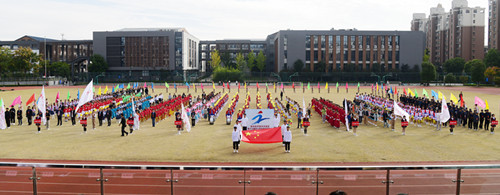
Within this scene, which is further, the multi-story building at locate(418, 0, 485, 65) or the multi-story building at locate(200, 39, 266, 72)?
the multi-story building at locate(200, 39, 266, 72)

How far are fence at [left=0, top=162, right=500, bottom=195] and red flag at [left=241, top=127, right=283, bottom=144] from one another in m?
6.59

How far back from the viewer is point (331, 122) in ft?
81.4

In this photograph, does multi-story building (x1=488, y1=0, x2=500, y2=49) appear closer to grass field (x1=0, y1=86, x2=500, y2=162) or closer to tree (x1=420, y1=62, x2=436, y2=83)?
tree (x1=420, y1=62, x2=436, y2=83)

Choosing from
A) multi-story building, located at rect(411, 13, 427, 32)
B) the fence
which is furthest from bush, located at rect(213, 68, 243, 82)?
the fence

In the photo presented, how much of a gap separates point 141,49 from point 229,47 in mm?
33984

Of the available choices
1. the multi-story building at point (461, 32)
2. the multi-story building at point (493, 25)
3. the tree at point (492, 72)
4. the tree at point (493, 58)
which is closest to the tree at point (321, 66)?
the tree at point (492, 72)

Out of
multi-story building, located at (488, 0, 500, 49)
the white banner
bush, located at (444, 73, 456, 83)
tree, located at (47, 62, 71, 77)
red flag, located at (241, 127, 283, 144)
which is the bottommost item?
red flag, located at (241, 127, 283, 144)

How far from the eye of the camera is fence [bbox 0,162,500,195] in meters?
8.88

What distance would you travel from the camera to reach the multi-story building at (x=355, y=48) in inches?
3696

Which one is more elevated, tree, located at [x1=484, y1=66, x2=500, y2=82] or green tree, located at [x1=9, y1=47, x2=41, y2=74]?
green tree, located at [x1=9, y1=47, x2=41, y2=74]

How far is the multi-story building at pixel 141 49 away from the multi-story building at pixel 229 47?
23068 millimetres

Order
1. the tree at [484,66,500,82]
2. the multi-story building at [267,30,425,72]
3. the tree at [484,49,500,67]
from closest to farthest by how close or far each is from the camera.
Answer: the tree at [484,66,500,82], the tree at [484,49,500,67], the multi-story building at [267,30,425,72]

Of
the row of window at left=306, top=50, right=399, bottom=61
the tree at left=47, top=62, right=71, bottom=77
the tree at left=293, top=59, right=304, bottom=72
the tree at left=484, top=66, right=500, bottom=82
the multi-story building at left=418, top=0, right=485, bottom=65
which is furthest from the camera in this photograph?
the multi-story building at left=418, top=0, right=485, bottom=65

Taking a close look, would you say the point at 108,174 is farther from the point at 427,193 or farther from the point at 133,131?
the point at 133,131
